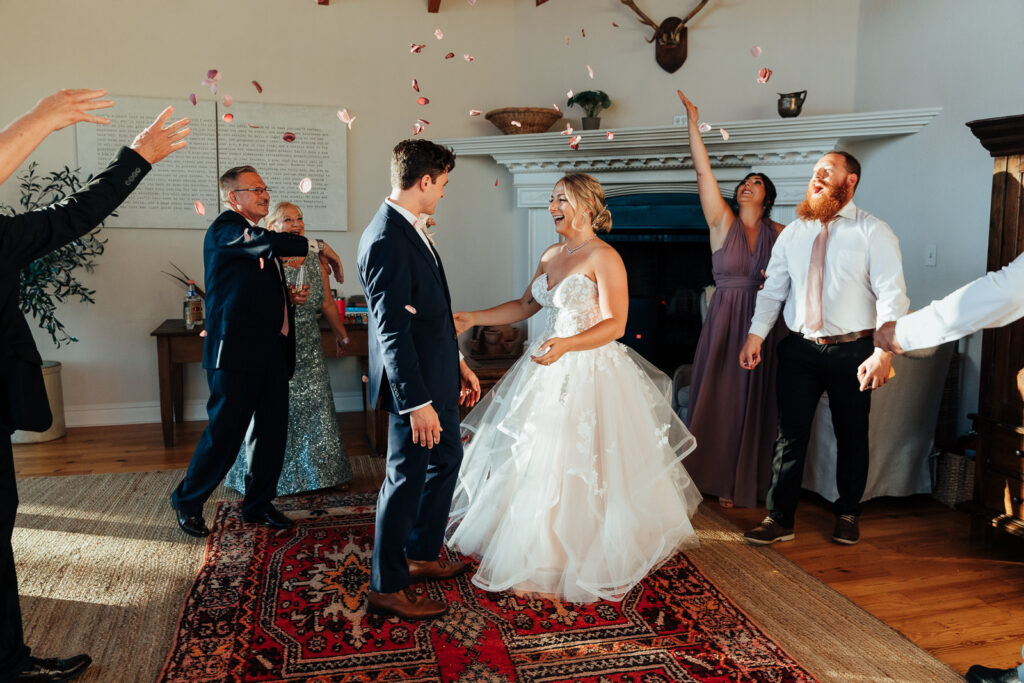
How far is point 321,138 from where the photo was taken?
17.6ft

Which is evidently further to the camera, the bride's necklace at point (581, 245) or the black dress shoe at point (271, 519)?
the black dress shoe at point (271, 519)

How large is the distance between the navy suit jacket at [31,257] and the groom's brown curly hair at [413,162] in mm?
744

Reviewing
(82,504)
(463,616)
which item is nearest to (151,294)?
(82,504)

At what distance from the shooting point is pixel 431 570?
2797mm

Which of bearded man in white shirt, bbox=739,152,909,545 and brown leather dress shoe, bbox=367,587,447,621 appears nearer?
brown leather dress shoe, bbox=367,587,447,621

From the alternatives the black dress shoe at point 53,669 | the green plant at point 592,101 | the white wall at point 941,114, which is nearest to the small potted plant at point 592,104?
the green plant at point 592,101

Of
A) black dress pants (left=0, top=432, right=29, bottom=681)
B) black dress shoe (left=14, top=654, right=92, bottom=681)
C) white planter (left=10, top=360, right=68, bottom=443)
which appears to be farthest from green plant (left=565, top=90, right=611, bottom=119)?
black dress shoe (left=14, top=654, right=92, bottom=681)

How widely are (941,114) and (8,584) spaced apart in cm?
460

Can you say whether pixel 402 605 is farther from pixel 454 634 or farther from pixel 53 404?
pixel 53 404

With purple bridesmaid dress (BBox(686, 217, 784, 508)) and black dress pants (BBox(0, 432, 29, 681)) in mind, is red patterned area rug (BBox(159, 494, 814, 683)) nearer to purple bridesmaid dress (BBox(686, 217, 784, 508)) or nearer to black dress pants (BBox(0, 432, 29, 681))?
black dress pants (BBox(0, 432, 29, 681))

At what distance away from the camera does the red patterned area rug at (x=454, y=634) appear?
89.7 inches

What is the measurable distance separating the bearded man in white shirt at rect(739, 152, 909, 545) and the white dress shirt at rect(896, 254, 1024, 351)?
0.62 m

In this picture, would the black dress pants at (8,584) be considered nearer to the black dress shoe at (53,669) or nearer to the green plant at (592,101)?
the black dress shoe at (53,669)

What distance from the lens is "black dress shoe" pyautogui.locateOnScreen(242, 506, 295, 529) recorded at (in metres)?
3.39
